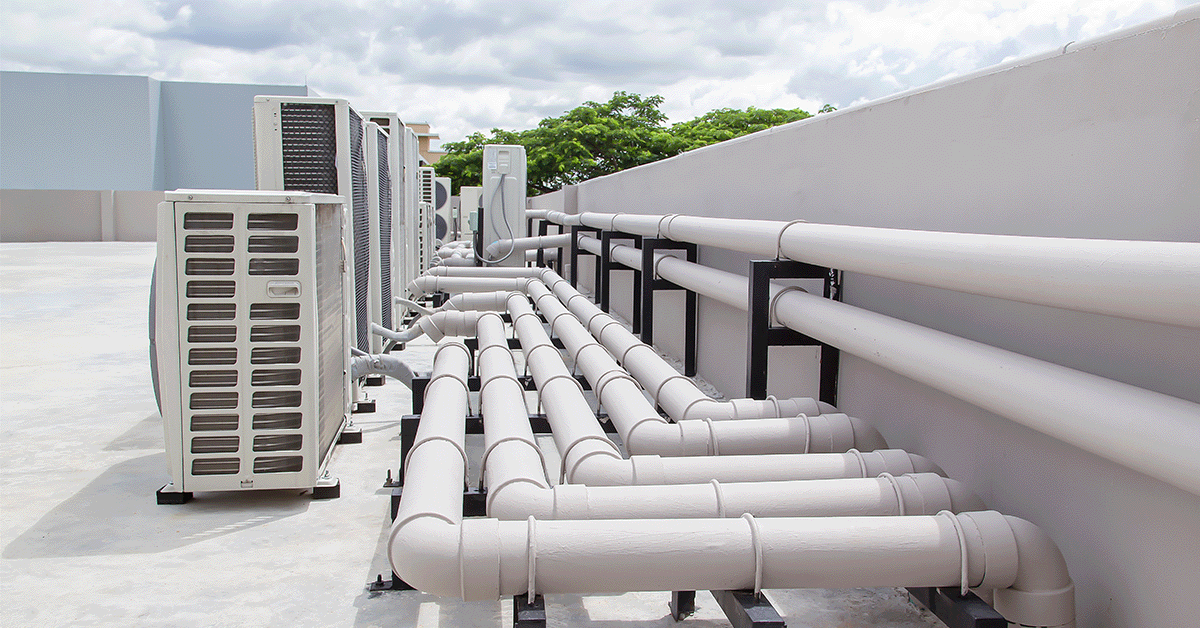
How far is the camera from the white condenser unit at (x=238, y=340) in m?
4.09

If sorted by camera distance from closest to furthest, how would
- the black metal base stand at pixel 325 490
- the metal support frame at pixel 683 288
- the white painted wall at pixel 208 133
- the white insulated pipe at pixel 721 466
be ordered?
the white insulated pipe at pixel 721 466 → the black metal base stand at pixel 325 490 → the metal support frame at pixel 683 288 → the white painted wall at pixel 208 133

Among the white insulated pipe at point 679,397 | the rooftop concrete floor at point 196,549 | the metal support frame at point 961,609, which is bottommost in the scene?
the rooftop concrete floor at point 196,549

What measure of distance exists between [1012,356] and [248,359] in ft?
10.9

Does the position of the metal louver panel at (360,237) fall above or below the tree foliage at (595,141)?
below

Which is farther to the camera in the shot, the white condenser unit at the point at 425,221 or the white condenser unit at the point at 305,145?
the white condenser unit at the point at 425,221

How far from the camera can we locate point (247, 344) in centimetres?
418

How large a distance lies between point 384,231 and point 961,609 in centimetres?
694

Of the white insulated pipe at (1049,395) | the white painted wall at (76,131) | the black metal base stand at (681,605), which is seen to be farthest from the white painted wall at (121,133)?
the white insulated pipe at (1049,395)

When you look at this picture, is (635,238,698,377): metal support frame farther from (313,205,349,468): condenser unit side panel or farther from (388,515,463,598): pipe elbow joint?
(388,515,463,598): pipe elbow joint

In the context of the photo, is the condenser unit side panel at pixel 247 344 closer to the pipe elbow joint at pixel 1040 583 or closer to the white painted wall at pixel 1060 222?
the white painted wall at pixel 1060 222

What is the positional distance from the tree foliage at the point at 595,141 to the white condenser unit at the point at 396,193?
26052 millimetres

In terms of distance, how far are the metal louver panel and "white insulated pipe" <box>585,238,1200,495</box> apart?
413cm

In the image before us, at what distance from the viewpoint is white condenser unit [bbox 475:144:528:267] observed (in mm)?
13812

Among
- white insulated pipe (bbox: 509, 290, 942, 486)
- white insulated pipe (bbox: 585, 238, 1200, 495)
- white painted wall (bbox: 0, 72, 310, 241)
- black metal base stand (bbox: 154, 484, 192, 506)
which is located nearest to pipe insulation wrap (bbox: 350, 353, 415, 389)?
black metal base stand (bbox: 154, 484, 192, 506)
